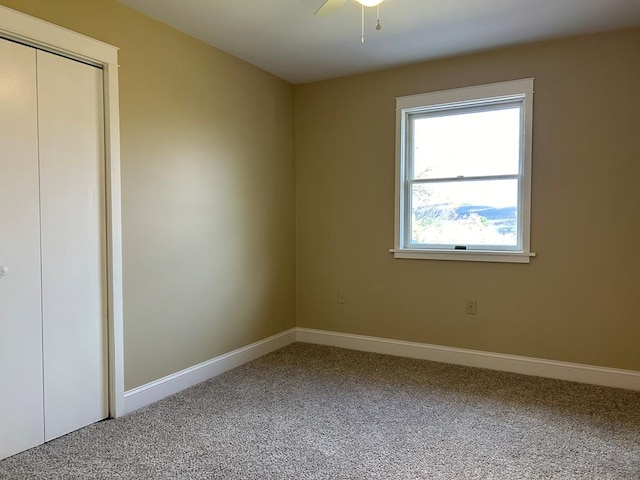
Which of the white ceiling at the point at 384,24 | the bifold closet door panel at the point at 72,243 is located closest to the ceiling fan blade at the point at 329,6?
the white ceiling at the point at 384,24

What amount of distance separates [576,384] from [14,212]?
3.70 m

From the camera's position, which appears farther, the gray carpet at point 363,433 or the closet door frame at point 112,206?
the closet door frame at point 112,206

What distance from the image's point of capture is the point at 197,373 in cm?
326

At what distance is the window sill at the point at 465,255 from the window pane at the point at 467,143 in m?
0.64

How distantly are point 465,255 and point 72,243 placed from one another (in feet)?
9.20

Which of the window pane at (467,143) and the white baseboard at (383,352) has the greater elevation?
the window pane at (467,143)

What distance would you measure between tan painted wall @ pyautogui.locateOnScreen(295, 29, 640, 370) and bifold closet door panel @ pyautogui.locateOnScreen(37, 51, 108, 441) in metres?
2.11

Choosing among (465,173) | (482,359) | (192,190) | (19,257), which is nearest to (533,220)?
(465,173)

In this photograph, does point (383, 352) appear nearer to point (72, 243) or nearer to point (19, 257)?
point (72, 243)

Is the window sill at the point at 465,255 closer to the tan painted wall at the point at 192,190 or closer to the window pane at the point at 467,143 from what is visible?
the window pane at the point at 467,143

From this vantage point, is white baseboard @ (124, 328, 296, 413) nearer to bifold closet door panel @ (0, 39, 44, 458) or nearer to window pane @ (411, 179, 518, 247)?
bifold closet door panel @ (0, 39, 44, 458)

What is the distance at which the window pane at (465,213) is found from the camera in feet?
11.6

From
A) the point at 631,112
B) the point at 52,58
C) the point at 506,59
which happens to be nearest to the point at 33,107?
the point at 52,58

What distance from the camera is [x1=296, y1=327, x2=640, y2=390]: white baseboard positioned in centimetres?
317
